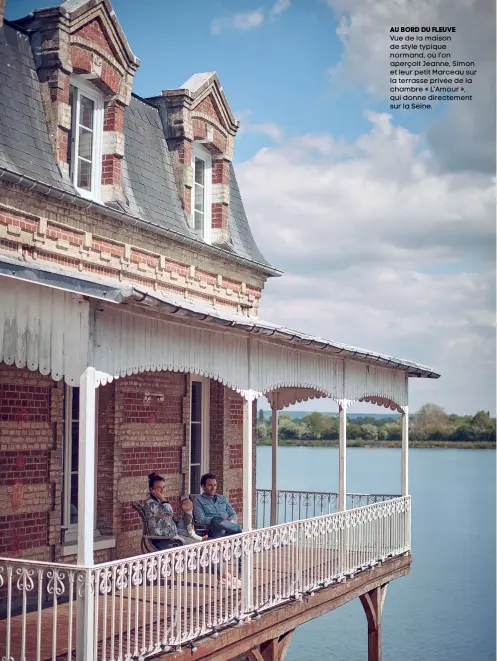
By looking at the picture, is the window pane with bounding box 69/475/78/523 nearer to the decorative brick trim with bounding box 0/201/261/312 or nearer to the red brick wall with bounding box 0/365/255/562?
the red brick wall with bounding box 0/365/255/562

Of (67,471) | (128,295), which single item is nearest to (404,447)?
(67,471)

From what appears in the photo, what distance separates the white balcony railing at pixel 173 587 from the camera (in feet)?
26.1

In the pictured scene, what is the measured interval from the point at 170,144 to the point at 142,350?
7529 mm

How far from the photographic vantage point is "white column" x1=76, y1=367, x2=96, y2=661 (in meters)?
7.84

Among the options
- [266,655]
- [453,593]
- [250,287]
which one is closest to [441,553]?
[453,593]

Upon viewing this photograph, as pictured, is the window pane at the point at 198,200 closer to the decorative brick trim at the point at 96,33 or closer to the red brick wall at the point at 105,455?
the decorative brick trim at the point at 96,33

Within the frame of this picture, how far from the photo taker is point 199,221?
1639 centimetres

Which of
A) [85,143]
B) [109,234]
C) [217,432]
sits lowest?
[217,432]

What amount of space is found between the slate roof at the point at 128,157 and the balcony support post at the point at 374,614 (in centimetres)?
598

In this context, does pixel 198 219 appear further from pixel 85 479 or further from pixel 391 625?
pixel 391 625

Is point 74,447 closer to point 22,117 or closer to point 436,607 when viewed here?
point 22,117

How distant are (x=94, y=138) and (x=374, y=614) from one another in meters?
9.02

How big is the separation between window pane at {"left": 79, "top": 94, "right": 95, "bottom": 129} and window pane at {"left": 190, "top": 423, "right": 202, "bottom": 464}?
17.9 feet

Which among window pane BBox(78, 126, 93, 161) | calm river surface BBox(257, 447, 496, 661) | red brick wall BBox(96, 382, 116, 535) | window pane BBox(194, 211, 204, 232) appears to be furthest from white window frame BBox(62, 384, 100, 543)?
calm river surface BBox(257, 447, 496, 661)
